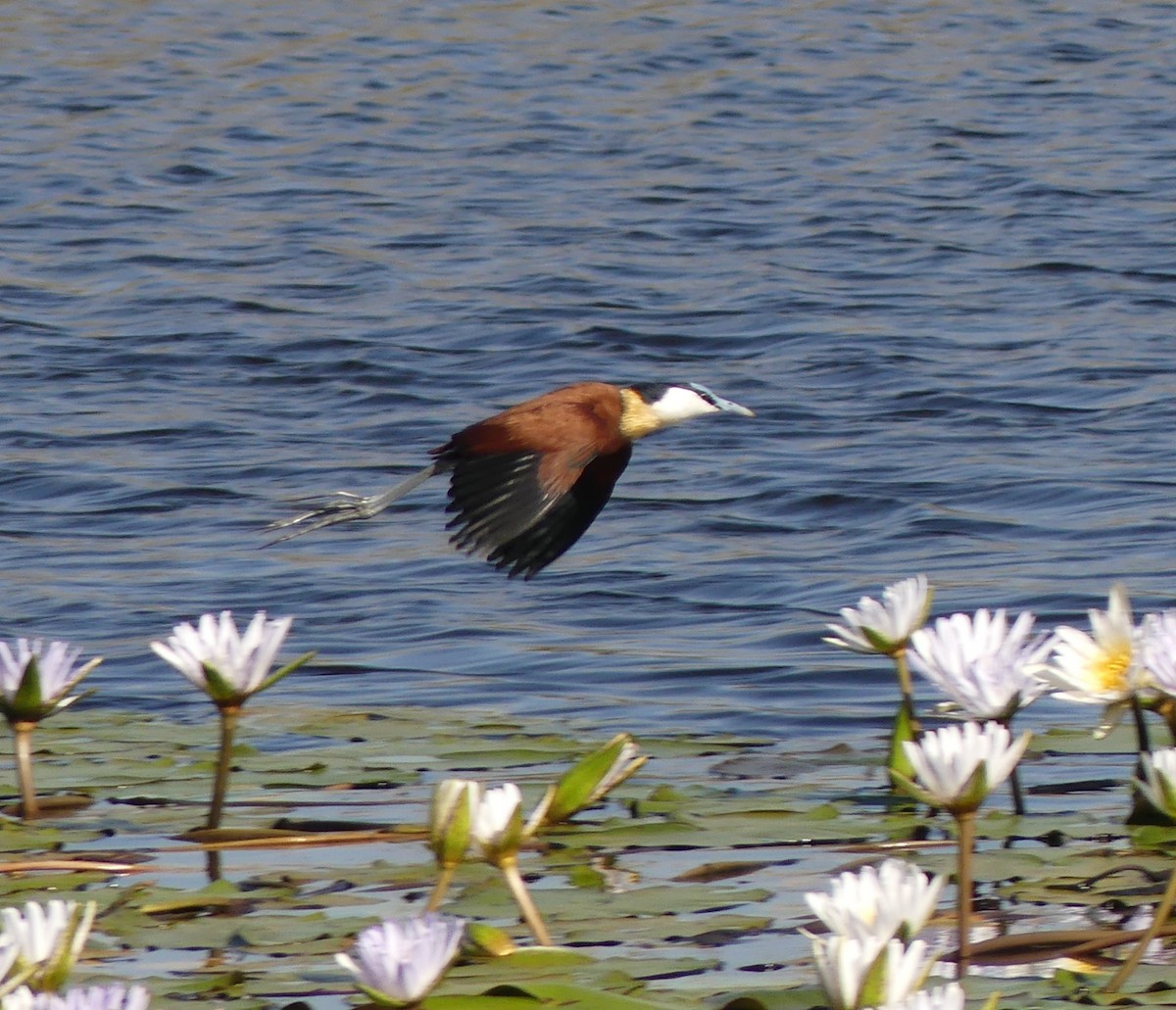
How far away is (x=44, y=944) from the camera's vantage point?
2.51 metres

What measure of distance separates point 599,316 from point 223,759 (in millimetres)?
8813

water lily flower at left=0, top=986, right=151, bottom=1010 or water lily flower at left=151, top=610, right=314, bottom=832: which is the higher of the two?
water lily flower at left=151, top=610, right=314, bottom=832

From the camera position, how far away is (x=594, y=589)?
7.93 metres

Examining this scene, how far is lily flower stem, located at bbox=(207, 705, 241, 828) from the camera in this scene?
12.6 ft

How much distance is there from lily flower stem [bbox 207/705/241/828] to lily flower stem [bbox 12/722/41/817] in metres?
0.33

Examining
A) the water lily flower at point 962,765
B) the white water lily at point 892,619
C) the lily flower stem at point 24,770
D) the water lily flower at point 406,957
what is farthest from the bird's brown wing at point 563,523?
the water lily flower at point 406,957

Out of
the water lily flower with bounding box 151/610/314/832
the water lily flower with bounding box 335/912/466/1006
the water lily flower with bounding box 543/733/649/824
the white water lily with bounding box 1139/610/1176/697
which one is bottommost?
the water lily flower with bounding box 335/912/466/1006

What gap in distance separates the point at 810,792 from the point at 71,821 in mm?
1401

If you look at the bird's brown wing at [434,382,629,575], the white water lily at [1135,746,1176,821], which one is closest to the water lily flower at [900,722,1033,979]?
the white water lily at [1135,746,1176,821]

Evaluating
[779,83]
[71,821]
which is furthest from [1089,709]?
[779,83]

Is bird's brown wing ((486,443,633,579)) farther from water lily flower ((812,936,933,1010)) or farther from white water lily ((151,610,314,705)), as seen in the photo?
water lily flower ((812,936,933,1010))

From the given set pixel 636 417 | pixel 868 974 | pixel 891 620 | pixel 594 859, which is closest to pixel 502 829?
pixel 868 974

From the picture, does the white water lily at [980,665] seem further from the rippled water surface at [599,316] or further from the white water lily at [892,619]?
the rippled water surface at [599,316]

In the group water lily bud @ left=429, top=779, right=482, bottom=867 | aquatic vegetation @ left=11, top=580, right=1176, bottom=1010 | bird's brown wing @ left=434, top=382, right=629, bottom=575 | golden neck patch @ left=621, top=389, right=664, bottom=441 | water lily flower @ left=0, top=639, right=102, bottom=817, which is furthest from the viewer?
golden neck patch @ left=621, top=389, right=664, bottom=441
